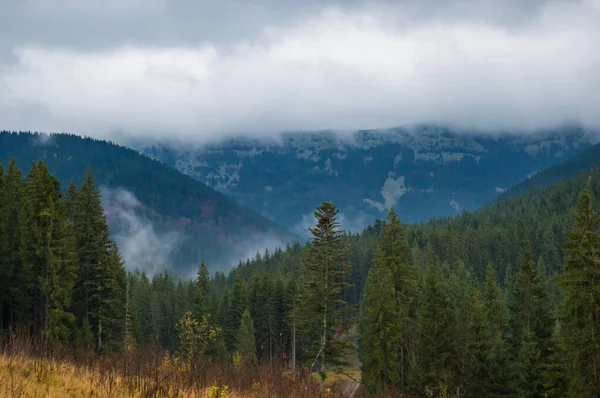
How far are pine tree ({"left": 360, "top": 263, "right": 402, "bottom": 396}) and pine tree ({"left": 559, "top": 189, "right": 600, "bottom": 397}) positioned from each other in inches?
538

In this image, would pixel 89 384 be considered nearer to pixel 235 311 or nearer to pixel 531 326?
pixel 531 326

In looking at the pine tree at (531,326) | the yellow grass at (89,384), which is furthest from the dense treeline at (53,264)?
the pine tree at (531,326)

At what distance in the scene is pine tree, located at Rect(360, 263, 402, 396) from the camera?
3816 centimetres

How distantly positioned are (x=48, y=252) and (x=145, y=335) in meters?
54.2

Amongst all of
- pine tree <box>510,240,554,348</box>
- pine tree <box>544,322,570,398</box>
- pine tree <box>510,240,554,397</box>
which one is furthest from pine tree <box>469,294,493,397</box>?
pine tree <box>510,240,554,348</box>

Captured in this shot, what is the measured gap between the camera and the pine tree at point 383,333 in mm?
38156

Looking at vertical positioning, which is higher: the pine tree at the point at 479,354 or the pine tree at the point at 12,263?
the pine tree at the point at 12,263

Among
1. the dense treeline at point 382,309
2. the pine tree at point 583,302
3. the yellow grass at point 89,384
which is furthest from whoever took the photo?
the dense treeline at point 382,309

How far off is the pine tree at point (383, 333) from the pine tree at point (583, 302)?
44.9ft

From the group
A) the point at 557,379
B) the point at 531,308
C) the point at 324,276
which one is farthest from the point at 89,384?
the point at 531,308

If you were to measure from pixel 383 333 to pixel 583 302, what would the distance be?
16040mm

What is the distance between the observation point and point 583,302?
2489cm

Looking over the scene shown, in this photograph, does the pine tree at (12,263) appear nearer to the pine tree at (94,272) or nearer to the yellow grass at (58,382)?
the pine tree at (94,272)

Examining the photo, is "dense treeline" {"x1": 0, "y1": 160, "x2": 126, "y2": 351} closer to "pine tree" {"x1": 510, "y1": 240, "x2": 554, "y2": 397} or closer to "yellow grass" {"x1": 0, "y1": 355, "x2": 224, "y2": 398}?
"yellow grass" {"x1": 0, "y1": 355, "x2": 224, "y2": 398}
